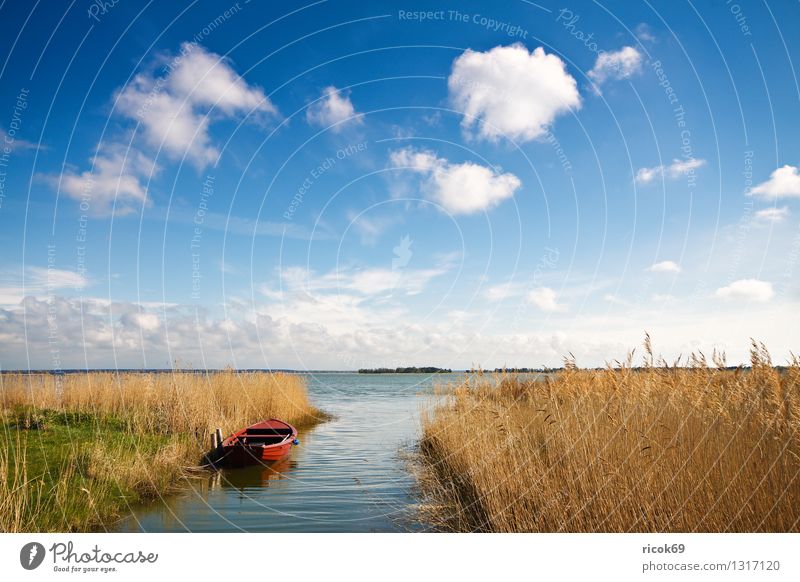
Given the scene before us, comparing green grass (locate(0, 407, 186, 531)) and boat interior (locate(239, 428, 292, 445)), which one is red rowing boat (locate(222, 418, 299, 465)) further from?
green grass (locate(0, 407, 186, 531))

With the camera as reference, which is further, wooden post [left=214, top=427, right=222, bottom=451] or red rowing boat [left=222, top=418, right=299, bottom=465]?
wooden post [left=214, top=427, right=222, bottom=451]

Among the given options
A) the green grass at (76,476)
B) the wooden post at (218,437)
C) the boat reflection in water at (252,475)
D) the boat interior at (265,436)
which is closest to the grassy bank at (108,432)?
the green grass at (76,476)

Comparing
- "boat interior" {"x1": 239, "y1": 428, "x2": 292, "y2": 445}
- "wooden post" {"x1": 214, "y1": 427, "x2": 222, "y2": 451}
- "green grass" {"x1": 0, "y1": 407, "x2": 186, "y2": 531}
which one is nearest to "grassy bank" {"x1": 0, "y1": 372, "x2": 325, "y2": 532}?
"green grass" {"x1": 0, "y1": 407, "x2": 186, "y2": 531}

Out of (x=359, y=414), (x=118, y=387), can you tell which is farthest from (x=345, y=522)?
(x=359, y=414)

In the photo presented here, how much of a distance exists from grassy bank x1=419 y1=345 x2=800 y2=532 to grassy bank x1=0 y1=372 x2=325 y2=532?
5405 millimetres

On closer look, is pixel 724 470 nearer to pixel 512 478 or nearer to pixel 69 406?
pixel 512 478

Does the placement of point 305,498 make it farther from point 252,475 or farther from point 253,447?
point 253,447

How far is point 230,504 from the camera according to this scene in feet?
31.8

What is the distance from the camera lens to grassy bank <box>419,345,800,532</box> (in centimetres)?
491
